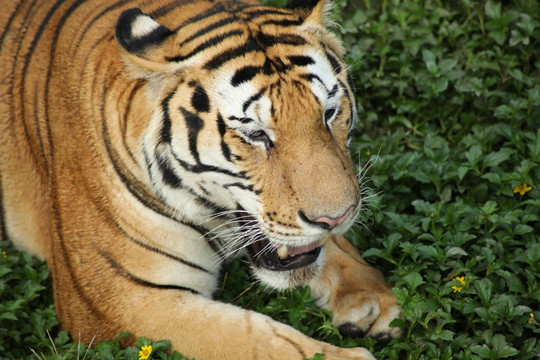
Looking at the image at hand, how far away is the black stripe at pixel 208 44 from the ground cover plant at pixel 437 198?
0.80 metres

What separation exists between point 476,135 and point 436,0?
106 centimetres

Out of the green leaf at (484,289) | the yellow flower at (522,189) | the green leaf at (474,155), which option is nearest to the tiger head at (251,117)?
the green leaf at (484,289)

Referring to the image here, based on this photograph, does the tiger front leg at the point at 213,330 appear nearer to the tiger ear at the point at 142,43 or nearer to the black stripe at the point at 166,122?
the black stripe at the point at 166,122

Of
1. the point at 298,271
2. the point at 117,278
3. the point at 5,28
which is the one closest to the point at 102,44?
the point at 5,28

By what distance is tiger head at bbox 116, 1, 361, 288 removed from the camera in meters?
2.12

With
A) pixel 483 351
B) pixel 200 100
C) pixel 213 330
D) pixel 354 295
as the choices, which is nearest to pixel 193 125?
pixel 200 100

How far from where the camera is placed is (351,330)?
2.57m

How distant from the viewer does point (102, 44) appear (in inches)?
96.3

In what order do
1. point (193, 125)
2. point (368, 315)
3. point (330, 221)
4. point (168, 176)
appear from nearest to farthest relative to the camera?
point (330, 221), point (193, 125), point (168, 176), point (368, 315)

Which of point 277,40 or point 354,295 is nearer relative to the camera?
point 277,40

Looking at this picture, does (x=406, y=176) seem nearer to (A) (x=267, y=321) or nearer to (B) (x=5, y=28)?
(A) (x=267, y=321)

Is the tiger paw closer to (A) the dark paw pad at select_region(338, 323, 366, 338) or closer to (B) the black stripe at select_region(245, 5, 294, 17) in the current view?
(A) the dark paw pad at select_region(338, 323, 366, 338)

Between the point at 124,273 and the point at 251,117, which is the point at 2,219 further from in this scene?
the point at 251,117

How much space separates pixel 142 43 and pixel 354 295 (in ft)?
3.90
